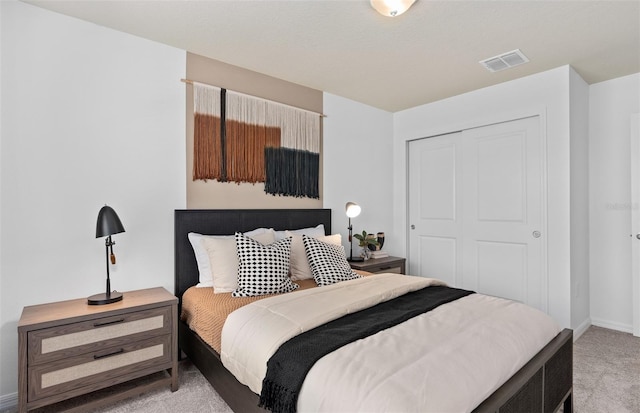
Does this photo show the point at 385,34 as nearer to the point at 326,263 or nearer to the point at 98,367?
the point at 326,263

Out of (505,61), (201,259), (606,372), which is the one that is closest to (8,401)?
(201,259)

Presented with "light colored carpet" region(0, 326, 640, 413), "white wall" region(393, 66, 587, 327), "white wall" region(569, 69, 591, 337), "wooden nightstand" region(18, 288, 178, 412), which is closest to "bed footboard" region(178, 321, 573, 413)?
"light colored carpet" region(0, 326, 640, 413)

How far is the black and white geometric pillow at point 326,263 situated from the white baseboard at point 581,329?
214cm

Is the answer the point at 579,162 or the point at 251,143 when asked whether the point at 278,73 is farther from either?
the point at 579,162

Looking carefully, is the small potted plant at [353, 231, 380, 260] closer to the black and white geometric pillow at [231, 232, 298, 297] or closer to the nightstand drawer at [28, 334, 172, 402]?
the black and white geometric pillow at [231, 232, 298, 297]

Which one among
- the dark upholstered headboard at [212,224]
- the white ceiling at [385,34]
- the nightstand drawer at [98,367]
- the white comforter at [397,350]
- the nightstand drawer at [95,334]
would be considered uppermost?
the white ceiling at [385,34]

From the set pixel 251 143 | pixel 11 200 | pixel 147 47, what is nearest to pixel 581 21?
pixel 251 143

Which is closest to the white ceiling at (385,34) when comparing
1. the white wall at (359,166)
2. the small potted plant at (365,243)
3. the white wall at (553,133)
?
the white wall at (553,133)

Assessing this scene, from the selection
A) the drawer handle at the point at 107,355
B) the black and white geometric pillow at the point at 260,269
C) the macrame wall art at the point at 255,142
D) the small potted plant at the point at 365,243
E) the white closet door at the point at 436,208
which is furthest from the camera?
the white closet door at the point at 436,208

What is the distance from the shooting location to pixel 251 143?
10.3 ft

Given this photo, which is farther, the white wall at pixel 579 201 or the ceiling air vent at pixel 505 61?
the white wall at pixel 579 201

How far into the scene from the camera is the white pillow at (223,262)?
243 cm

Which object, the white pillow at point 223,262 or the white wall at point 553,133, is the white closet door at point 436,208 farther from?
the white pillow at point 223,262

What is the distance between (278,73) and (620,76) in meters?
3.30
